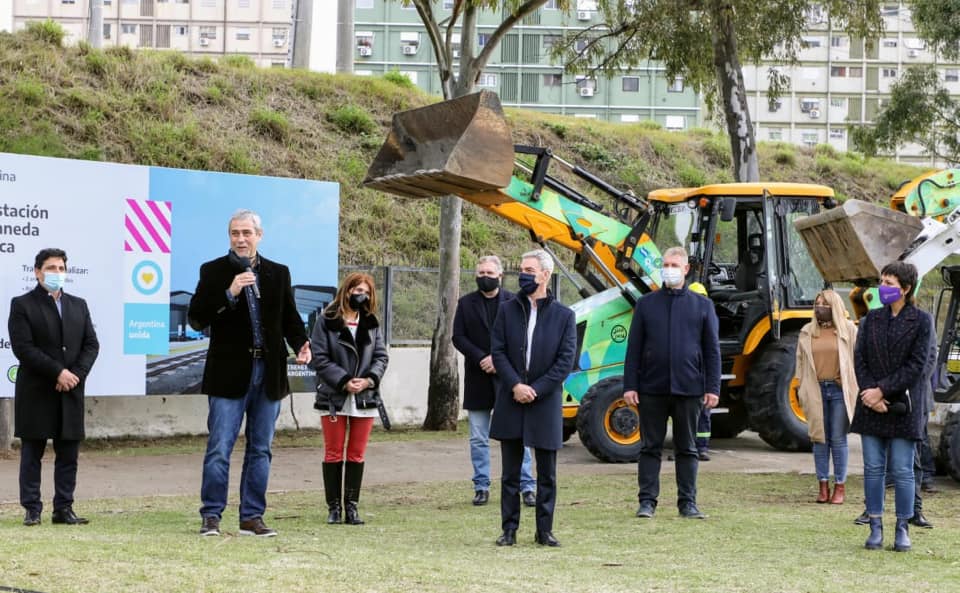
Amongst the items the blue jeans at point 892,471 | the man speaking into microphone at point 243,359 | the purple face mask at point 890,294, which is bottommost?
the blue jeans at point 892,471

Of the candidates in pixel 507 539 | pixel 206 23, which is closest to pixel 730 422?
pixel 507 539

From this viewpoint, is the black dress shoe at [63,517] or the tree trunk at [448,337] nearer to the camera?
the black dress shoe at [63,517]

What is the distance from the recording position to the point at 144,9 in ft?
328

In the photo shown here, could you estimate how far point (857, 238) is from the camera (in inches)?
473

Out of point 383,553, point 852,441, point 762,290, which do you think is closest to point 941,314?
point 762,290

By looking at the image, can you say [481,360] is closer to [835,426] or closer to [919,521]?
[835,426]

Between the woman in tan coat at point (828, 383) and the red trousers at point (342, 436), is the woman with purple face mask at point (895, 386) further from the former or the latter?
the red trousers at point (342, 436)

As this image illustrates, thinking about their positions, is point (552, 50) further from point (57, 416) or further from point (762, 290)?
point (57, 416)

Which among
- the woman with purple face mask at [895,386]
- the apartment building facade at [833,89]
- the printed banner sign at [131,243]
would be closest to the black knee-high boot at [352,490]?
the woman with purple face mask at [895,386]

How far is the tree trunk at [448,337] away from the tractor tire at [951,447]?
6.65m

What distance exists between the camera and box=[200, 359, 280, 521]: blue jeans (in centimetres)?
902

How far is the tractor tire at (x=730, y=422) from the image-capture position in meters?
16.8

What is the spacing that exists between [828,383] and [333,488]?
420 centimetres

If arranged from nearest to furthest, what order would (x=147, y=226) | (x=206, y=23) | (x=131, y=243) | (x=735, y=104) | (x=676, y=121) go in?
(x=131, y=243)
(x=147, y=226)
(x=735, y=104)
(x=676, y=121)
(x=206, y=23)
